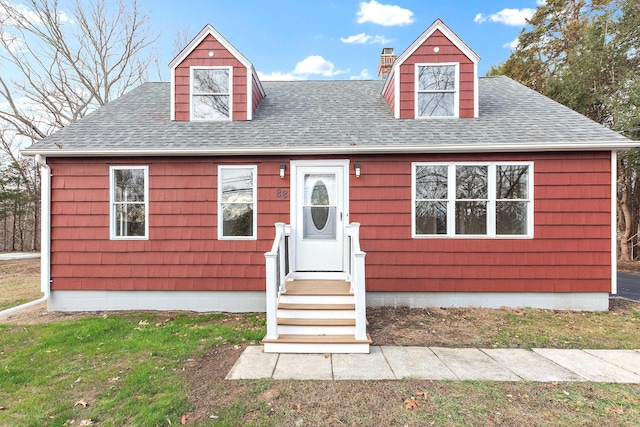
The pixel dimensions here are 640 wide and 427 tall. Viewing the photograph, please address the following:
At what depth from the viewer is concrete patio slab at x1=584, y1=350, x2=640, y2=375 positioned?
344 centimetres

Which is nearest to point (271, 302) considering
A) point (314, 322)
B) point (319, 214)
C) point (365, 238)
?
point (314, 322)

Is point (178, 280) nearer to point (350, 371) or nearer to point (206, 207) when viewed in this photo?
point (206, 207)

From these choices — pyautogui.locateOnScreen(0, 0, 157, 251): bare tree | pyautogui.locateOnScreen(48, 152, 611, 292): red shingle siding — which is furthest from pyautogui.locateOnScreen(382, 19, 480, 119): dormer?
pyautogui.locateOnScreen(0, 0, 157, 251): bare tree

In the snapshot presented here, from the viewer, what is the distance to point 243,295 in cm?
568

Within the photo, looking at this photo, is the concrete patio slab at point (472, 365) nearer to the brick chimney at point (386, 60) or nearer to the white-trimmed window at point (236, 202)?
the white-trimmed window at point (236, 202)

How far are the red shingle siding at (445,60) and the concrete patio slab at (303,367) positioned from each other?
5584mm

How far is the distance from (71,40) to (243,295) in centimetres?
1564

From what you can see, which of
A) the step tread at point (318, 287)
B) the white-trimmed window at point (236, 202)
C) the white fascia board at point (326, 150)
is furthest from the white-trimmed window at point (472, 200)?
the white-trimmed window at point (236, 202)

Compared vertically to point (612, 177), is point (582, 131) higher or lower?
higher

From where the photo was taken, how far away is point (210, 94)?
635cm

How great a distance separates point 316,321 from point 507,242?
399 cm

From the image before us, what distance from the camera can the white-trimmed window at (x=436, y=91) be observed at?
6.25 meters

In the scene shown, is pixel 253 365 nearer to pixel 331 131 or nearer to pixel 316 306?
pixel 316 306

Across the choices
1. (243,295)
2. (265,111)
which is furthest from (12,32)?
(243,295)
